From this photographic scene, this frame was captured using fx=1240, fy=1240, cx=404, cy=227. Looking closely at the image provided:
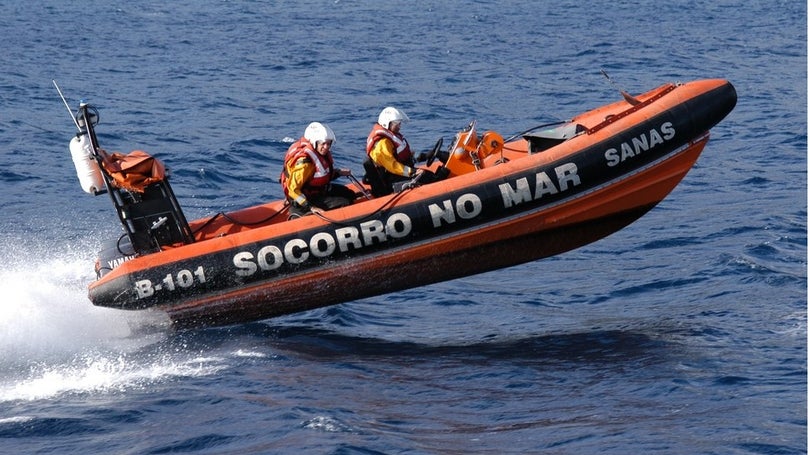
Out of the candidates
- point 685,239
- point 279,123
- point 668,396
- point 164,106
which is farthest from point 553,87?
point 668,396

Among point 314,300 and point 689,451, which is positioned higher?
point 314,300

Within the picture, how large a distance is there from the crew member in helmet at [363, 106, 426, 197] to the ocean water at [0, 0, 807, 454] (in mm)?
1286

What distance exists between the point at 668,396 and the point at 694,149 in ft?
7.93

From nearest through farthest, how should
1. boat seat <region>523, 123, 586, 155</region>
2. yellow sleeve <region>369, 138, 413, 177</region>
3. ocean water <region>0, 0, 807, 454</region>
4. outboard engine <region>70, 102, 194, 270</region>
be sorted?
ocean water <region>0, 0, 807, 454</region>, outboard engine <region>70, 102, 194, 270</region>, yellow sleeve <region>369, 138, 413, 177</region>, boat seat <region>523, 123, 586, 155</region>

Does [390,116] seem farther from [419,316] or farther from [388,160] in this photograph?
[419,316]

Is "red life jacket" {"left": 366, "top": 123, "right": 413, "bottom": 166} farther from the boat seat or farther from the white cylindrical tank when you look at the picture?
the white cylindrical tank

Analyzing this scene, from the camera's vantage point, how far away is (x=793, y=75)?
21.9 metres

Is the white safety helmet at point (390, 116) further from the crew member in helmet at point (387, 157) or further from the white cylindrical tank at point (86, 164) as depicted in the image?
the white cylindrical tank at point (86, 164)

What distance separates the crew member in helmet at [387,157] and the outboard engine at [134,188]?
1.56m

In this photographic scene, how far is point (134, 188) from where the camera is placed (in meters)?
9.67

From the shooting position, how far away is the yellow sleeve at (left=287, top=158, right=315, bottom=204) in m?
9.64

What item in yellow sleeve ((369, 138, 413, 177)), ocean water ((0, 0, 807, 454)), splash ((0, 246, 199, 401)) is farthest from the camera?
yellow sleeve ((369, 138, 413, 177))

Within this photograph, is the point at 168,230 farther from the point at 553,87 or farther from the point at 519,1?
the point at 519,1

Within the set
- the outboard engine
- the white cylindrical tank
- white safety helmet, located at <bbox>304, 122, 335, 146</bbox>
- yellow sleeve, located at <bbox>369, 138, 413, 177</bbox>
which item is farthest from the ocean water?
white safety helmet, located at <bbox>304, 122, 335, 146</bbox>
